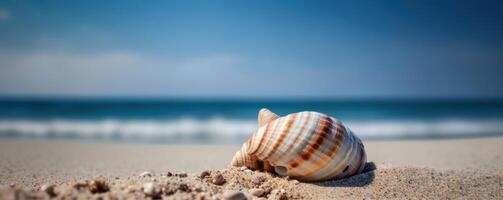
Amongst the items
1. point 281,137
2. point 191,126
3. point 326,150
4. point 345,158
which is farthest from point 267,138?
point 191,126

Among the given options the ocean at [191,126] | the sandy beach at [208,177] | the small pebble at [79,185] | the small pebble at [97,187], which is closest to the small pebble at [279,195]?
the sandy beach at [208,177]

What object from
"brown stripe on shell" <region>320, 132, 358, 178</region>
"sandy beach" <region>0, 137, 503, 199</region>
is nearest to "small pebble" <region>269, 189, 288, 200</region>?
"sandy beach" <region>0, 137, 503, 199</region>

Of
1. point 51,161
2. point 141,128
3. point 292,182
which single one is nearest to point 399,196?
point 292,182

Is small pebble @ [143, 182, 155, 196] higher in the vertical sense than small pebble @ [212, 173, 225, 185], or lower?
higher

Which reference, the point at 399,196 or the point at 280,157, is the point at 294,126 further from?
the point at 399,196

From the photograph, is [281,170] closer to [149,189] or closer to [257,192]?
[257,192]

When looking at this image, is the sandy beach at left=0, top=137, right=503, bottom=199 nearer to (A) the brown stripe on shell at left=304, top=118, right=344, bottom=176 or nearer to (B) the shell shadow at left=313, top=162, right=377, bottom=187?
(B) the shell shadow at left=313, top=162, right=377, bottom=187

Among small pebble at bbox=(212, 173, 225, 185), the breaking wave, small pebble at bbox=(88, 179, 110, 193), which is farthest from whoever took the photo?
the breaking wave

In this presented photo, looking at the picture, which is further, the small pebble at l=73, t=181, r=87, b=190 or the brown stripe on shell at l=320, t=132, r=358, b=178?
the brown stripe on shell at l=320, t=132, r=358, b=178
